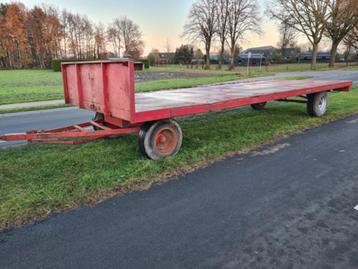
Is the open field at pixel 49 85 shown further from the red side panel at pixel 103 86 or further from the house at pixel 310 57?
the house at pixel 310 57

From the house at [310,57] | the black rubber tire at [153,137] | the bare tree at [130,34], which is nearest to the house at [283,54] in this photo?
the house at [310,57]

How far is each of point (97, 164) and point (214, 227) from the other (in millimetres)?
2481

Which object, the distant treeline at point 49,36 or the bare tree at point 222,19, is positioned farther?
the distant treeline at point 49,36

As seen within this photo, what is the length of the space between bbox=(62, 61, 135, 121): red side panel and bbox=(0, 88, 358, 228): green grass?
33.0 inches

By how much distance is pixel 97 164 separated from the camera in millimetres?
4750

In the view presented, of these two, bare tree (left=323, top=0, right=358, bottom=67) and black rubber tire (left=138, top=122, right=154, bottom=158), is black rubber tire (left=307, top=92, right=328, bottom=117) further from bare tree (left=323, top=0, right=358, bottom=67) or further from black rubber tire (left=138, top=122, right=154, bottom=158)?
bare tree (left=323, top=0, right=358, bottom=67)

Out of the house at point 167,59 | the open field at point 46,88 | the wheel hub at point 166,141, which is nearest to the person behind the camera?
the wheel hub at point 166,141

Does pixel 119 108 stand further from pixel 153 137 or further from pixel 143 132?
pixel 153 137

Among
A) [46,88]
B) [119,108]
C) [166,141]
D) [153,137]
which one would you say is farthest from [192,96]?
[46,88]

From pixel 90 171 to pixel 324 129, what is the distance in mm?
5519

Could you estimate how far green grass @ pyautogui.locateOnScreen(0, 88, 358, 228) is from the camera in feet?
11.7

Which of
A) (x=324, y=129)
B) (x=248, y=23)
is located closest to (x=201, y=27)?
(x=248, y=23)

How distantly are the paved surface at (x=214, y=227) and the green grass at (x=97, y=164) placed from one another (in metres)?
0.31

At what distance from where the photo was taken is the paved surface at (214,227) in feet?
8.32
